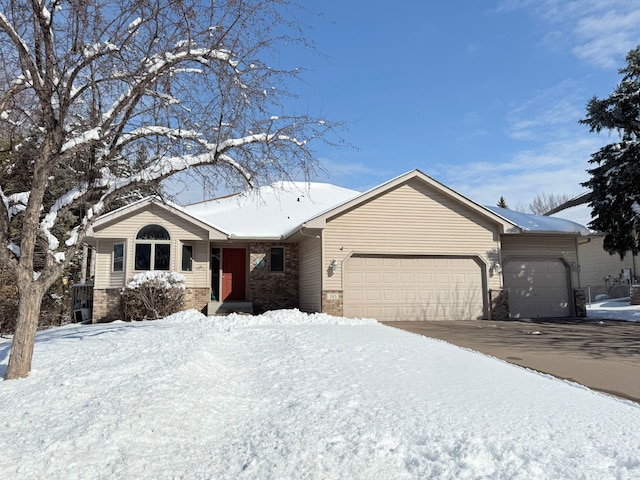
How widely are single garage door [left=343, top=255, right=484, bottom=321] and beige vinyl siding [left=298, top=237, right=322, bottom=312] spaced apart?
2.94 feet

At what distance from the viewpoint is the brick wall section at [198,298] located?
638 inches

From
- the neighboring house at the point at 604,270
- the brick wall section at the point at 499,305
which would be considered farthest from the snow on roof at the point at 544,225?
the neighboring house at the point at 604,270

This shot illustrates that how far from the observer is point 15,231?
17.2 meters

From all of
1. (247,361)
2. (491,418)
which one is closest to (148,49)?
(247,361)

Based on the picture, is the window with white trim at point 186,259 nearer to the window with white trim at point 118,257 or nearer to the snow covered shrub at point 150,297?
the snow covered shrub at point 150,297

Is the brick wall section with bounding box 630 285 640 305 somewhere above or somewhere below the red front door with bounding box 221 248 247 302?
below

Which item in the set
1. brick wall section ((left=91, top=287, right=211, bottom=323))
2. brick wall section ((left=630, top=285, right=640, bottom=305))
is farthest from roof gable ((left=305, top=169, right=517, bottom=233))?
brick wall section ((left=630, top=285, right=640, bottom=305))

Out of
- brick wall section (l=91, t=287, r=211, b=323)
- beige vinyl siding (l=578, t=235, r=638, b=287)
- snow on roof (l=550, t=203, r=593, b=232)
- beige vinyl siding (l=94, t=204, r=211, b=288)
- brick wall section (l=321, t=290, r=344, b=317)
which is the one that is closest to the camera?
brick wall section (l=321, t=290, r=344, b=317)

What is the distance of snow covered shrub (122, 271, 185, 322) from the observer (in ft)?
47.9

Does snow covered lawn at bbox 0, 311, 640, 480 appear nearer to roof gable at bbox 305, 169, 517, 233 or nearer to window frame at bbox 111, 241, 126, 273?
roof gable at bbox 305, 169, 517, 233

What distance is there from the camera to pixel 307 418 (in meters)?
4.66

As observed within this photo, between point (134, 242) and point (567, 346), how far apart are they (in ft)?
43.0

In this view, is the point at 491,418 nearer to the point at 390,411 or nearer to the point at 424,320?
the point at 390,411

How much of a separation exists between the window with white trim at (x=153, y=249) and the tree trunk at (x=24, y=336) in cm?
930
